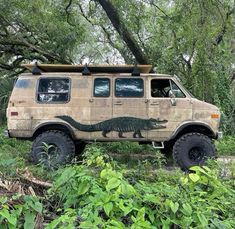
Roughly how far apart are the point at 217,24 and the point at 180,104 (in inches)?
211

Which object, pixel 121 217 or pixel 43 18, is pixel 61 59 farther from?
pixel 121 217

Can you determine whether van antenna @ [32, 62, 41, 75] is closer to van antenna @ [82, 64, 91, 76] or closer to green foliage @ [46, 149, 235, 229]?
van antenna @ [82, 64, 91, 76]

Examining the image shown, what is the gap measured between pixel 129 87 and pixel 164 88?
2.82ft

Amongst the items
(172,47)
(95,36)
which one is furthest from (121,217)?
(95,36)

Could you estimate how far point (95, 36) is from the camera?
848 inches

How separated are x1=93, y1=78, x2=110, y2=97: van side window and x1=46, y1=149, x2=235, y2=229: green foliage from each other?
4767 millimetres

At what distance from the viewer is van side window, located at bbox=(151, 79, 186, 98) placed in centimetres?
902

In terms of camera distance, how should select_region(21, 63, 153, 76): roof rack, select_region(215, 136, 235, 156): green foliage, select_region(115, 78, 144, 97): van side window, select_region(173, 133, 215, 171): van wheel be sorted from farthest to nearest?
select_region(215, 136, 235, 156): green foliage
select_region(21, 63, 153, 76): roof rack
select_region(115, 78, 144, 97): van side window
select_region(173, 133, 215, 171): van wheel

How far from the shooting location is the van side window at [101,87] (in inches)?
355

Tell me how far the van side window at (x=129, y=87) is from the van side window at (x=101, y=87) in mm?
210

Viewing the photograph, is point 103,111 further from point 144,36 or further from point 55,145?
point 144,36

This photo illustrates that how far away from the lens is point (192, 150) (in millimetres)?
8727

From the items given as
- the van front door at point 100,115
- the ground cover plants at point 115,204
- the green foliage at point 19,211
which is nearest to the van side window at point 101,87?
the van front door at point 100,115

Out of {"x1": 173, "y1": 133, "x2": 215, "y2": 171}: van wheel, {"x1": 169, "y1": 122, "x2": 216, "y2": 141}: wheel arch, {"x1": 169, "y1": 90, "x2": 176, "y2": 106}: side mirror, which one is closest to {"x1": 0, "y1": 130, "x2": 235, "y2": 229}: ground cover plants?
{"x1": 173, "y1": 133, "x2": 215, "y2": 171}: van wheel
